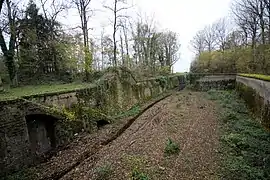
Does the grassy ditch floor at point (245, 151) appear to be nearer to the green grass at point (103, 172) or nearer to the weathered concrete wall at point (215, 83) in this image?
the green grass at point (103, 172)

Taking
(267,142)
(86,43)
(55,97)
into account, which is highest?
(86,43)

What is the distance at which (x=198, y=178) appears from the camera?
711 cm

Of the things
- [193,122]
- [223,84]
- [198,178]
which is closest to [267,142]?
[198,178]

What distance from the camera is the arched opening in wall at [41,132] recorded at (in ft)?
34.1

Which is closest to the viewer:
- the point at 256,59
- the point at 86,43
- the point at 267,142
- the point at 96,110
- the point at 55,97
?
the point at 267,142

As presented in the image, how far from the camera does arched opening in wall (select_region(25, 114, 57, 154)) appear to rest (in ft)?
34.1

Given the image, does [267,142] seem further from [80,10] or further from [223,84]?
[223,84]

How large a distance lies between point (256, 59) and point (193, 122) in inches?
766

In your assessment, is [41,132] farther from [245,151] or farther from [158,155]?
[245,151]

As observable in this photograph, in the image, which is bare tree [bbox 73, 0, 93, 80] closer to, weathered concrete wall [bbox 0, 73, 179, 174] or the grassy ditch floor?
weathered concrete wall [bbox 0, 73, 179, 174]

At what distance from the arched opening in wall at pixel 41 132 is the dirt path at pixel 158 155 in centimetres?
274

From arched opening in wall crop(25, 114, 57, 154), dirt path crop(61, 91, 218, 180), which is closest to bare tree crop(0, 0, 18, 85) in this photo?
arched opening in wall crop(25, 114, 57, 154)

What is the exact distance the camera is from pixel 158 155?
9.03m

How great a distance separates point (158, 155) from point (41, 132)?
571 cm
